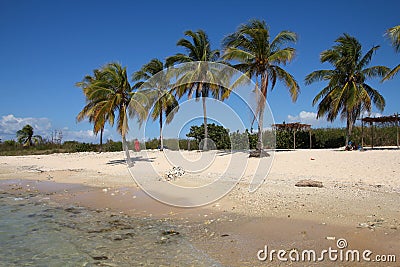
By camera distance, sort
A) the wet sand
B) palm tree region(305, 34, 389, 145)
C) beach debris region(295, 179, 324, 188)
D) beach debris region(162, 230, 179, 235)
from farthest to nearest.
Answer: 1. palm tree region(305, 34, 389, 145)
2. beach debris region(295, 179, 324, 188)
3. beach debris region(162, 230, 179, 235)
4. the wet sand

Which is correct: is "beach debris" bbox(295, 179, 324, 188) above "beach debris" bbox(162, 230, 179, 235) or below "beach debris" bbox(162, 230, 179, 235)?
above

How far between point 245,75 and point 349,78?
964cm

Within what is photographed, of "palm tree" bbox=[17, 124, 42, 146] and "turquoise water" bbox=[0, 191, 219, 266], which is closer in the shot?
"turquoise water" bbox=[0, 191, 219, 266]

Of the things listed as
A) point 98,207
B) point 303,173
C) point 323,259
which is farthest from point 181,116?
point 323,259

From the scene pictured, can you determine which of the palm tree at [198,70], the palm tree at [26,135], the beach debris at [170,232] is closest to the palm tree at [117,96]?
the palm tree at [198,70]

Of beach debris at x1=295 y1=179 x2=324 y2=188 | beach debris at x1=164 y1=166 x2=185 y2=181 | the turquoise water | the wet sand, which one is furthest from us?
beach debris at x1=164 y1=166 x2=185 y2=181

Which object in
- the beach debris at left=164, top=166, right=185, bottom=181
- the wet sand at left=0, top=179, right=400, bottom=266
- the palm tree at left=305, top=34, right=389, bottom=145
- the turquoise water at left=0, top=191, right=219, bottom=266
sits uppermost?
the palm tree at left=305, top=34, right=389, bottom=145

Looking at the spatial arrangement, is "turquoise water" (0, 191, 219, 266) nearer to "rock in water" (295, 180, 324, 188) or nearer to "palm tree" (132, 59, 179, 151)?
"rock in water" (295, 180, 324, 188)

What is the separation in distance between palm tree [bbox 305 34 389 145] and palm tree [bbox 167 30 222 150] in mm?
8943

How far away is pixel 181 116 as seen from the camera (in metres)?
16.5

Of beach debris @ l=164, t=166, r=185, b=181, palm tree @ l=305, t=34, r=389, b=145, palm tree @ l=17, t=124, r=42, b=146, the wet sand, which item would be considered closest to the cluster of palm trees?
palm tree @ l=305, t=34, r=389, b=145

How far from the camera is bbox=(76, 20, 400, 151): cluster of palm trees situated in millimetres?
19094

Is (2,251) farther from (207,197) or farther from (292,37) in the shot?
(292,37)

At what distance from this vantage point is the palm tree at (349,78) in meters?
22.7
